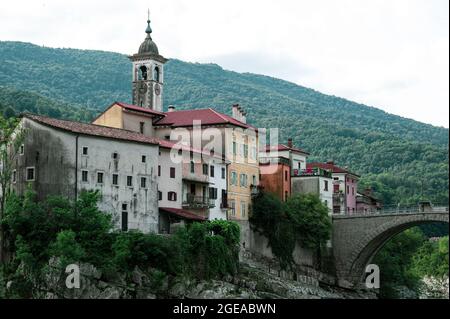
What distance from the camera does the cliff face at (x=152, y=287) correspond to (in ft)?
208

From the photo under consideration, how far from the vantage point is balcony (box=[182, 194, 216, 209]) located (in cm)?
Result: 7725

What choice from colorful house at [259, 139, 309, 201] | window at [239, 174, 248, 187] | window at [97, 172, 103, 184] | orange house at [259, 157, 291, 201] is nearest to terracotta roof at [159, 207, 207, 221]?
window at [97, 172, 103, 184]

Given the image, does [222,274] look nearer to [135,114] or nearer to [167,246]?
[167,246]

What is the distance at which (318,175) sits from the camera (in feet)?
316

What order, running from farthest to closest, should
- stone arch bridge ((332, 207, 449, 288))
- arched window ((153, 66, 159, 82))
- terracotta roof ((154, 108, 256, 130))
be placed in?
arched window ((153, 66, 159, 82)), stone arch bridge ((332, 207, 449, 288)), terracotta roof ((154, 108, 256, 130))

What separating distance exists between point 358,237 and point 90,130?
35.4 m

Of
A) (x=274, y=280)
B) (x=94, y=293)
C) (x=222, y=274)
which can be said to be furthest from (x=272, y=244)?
(x=94, y=293)

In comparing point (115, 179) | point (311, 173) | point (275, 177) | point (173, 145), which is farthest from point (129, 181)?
point (311, 173)

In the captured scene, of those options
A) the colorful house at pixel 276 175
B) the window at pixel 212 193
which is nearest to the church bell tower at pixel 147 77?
the colorful house at pixel 276 175

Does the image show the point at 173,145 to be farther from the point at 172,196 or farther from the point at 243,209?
the point at 243,209

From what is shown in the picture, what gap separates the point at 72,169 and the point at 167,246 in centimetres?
829

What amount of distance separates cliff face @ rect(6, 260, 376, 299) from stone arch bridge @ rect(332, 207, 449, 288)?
17799 mm

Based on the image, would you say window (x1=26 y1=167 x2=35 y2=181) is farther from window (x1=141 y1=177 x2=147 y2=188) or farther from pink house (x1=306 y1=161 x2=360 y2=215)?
pink house (x1=306 y1=161 x2=360 y2=215)

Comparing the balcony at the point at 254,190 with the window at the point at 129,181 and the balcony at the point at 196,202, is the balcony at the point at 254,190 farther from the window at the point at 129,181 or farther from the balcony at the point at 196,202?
the window at the point at 129,181
